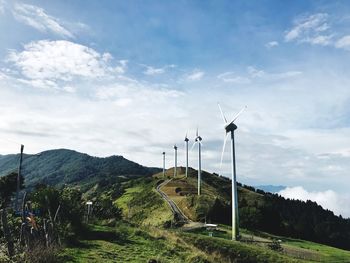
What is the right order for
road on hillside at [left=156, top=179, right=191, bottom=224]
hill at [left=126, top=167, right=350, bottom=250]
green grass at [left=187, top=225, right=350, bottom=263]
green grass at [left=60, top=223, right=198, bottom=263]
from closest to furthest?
green grass at [left=60, top=223, right=198, bottom=263] < green grass at [left=187, top=225, right=350, bottom=263] < road on hillside at [left=156, top=179, right=191, bottom=224] < hill at [left=126, top=167, right=350, bottom=250]

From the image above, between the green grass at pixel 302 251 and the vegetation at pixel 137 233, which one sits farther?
the green grass at pixel 302 251

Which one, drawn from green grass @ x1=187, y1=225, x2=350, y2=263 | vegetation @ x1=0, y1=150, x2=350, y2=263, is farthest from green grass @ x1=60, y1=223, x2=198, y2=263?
green grass @ x1=187, y1=225, x2=350, y2=263

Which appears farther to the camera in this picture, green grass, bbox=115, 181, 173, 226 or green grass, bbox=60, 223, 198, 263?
green grass, bbox=115, 181, 173, 226

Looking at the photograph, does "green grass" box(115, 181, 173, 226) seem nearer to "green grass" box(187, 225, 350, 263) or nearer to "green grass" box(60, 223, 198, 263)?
"green grass" box(187, 225, 350, 263)

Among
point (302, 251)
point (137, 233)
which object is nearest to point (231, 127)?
point (302, 251)

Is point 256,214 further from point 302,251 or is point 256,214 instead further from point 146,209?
point 302,251

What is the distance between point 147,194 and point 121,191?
3748 cm

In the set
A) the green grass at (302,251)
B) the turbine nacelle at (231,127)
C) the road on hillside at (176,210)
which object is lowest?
the green grass at (302,251)

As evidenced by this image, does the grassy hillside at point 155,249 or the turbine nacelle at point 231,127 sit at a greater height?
the turbine nacelle at point 231,127

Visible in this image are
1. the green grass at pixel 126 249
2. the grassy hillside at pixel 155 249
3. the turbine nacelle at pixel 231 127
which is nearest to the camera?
the green grass at pixel 126 249

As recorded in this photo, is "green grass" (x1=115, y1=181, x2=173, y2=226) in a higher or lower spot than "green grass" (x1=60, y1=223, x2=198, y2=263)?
higher

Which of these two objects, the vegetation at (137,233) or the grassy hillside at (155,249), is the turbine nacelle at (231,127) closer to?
the vegetation at (137,233)

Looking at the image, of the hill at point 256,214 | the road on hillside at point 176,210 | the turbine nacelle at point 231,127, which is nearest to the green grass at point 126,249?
the turbine nacelle at point 231,127

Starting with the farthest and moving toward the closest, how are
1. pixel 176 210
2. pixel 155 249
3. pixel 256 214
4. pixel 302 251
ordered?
pixel 176 210
pixel 256 214
pixel 302 251
pixel 155 249
